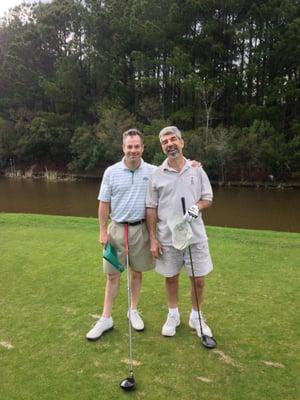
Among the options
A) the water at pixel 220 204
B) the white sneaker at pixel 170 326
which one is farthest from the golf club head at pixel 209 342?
the water at pixel 220 204

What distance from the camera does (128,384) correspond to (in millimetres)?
3113

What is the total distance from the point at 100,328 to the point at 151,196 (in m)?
1.33

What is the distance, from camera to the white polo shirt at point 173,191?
3.86 m

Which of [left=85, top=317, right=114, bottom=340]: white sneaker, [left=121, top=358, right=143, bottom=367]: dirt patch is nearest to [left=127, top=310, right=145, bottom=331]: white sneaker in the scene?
[left=85, top=317, right=114, bottom=340]: white sneaker

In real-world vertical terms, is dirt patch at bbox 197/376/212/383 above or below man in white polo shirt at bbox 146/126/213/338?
below

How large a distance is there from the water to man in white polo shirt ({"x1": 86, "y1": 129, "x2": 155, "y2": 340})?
38.5 ft

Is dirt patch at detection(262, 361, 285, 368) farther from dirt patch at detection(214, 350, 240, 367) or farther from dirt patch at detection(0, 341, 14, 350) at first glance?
dirt patch at detection(0, 341, 14, 350)

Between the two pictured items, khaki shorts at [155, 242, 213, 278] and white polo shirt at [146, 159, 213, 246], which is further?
khaki shorts at [155, 242, 213, 278]

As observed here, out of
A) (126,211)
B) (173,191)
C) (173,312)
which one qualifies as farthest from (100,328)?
Result: (173,191)

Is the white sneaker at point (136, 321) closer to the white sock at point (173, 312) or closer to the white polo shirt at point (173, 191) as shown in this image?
the white sock at point (173, 312)

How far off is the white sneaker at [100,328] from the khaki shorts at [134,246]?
0.46m

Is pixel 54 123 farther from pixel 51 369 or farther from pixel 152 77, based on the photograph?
pixel 51 369

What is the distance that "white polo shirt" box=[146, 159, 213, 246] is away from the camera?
152 inches

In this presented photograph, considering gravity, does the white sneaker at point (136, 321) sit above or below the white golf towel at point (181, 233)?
below
